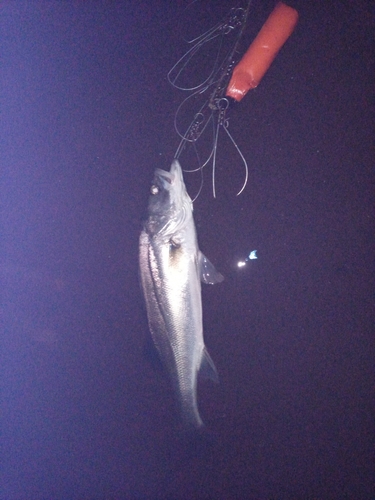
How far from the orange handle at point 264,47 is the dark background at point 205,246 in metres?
0.14

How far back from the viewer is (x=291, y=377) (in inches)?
69.6

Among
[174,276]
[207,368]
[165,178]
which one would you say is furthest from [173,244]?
[207,368]

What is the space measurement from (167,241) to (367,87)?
52.6 inches

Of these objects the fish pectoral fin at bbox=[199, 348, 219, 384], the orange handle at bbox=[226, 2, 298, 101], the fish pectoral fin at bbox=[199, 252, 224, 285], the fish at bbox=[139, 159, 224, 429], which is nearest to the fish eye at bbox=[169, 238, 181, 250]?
the fish at bbox=[139, 159, 224, 429]

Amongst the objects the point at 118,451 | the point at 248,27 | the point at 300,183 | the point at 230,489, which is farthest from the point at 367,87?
the point at 118,451

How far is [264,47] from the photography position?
58.0 inches

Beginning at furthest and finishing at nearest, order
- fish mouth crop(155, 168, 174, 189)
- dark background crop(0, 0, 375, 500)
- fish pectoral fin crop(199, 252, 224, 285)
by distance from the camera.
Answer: dark background crop(0, 0, 375, 500), fish pectoral fin crop(199, 252, 224, 285), fish mouth crop(155, 168, 174, 189)

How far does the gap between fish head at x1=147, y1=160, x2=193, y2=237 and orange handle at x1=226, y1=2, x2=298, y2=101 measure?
55 centimetres

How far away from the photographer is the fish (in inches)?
55.1

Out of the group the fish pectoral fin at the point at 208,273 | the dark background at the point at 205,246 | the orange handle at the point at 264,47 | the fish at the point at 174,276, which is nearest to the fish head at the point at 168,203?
the fish at the point at 174,276

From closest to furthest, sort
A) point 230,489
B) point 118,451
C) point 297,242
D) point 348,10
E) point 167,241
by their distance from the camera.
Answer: point 167,241, point 348,10, point 297,242, point 230,489, point 118,451

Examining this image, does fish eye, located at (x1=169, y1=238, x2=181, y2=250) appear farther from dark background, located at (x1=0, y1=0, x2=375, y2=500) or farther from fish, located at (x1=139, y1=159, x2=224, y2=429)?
dark background, located at (x1=0, y1=0, x2=375, y2=500)

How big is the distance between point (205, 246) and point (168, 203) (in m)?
0.45

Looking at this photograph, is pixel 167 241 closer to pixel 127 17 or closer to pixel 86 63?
pixel 86 63
